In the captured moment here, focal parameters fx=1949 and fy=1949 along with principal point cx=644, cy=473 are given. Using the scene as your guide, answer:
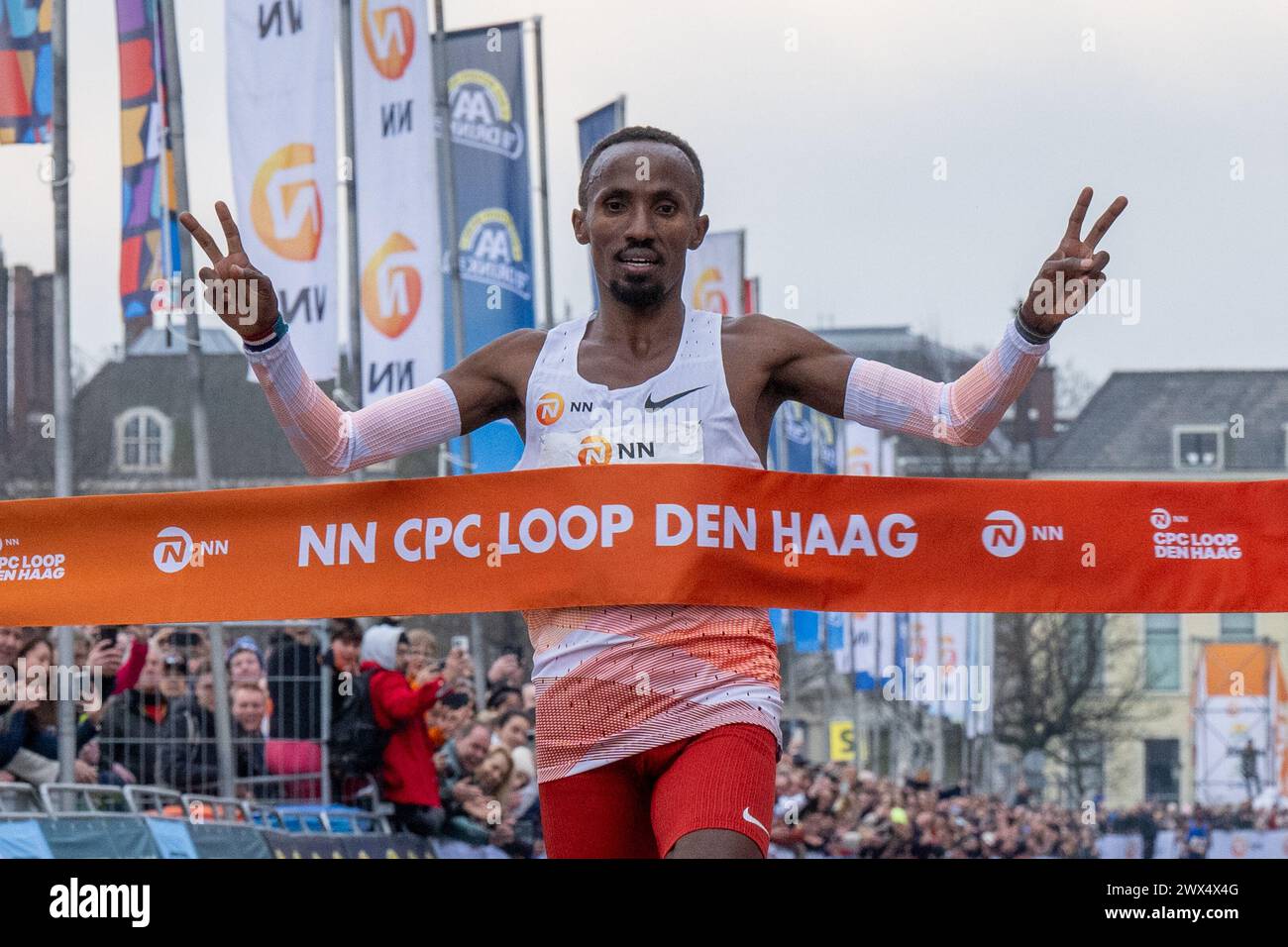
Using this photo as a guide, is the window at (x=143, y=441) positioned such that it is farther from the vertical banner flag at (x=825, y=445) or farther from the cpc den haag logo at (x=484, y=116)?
the cpc den haag logo at (x=484, y=116)

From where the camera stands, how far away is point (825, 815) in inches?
688

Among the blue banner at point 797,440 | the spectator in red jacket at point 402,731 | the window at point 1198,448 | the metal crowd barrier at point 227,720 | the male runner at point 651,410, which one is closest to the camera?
the male runner at point 651,410

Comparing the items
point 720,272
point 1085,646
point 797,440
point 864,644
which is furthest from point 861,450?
point 1085,646

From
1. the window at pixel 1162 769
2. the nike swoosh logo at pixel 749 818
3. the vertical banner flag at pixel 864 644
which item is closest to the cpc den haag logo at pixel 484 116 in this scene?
the nike swoosh logo at pixel 749 818

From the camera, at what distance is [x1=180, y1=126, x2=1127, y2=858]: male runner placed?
411cm

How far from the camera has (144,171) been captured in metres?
13.0

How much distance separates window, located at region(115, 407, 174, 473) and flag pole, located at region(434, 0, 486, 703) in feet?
71.8

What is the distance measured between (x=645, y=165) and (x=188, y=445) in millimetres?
40736

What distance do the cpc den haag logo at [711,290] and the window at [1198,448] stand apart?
28041 mm

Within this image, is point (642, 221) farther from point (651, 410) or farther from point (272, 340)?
point (272, 340)

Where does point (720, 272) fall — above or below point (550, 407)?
above

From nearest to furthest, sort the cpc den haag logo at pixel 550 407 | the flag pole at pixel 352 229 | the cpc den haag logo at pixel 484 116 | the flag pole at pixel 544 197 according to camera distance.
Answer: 1. the cpc den haag logo at pixel 550 407
2. the flag pole at pixel 352 229
3. the cpc den haag logo at pixel 484 116
4. the flag pole at pixel 544 197

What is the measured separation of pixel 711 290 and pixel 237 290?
16.0 m

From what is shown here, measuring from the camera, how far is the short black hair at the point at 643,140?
14.6 feet
